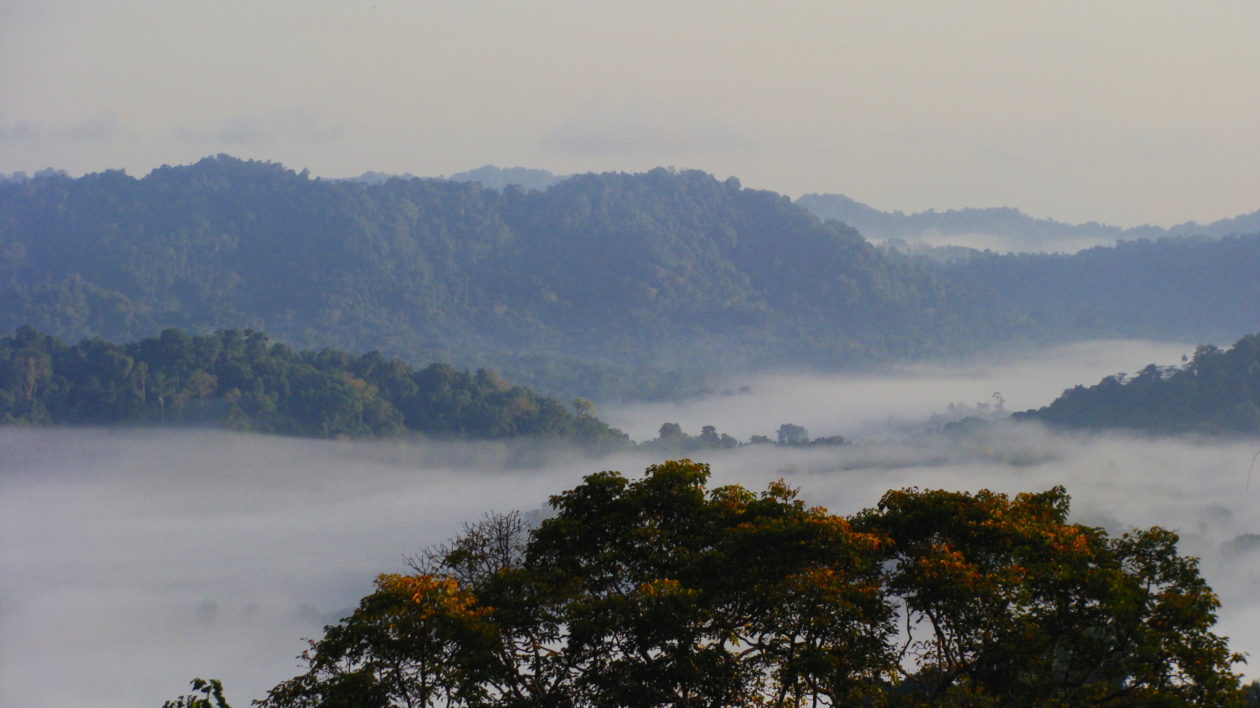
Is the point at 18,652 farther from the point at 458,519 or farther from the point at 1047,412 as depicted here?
the point at 1047,412

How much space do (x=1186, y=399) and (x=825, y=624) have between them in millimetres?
105929

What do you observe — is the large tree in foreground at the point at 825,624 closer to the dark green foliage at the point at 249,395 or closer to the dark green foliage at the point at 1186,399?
the dark green foliage at the point at 1186,399

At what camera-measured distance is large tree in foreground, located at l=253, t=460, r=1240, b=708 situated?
11.3 m

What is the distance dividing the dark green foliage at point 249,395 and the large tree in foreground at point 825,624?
344ft

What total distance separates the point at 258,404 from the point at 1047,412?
74.6m

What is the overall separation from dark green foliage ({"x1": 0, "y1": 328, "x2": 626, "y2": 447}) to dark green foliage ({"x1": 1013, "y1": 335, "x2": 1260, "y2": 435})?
144 ft

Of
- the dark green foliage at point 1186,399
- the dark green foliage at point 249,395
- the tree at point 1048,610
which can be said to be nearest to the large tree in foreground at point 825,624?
the tree at point 1048,610

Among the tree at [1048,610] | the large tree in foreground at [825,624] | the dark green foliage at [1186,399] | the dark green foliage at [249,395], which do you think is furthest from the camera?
the dark green foliage at [249,395]

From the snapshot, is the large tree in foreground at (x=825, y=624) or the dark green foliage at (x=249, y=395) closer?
the large tree in foreground at (x=825, y=624)

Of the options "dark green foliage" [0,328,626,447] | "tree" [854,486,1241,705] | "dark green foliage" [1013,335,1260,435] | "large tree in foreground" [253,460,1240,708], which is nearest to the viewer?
"tree" [854,486,1241,705]

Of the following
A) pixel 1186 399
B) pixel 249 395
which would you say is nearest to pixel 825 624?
pixel 1186 399

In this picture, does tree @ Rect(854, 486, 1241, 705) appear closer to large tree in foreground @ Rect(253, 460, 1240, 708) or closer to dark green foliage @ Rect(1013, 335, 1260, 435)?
large tree in foreground @ Rect(253, 460, 1240, 708)

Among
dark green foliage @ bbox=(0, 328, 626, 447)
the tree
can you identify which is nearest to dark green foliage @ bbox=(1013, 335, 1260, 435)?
dark green foliage @ bbox=(0, 328, 626, 447)

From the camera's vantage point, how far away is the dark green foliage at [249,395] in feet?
375
